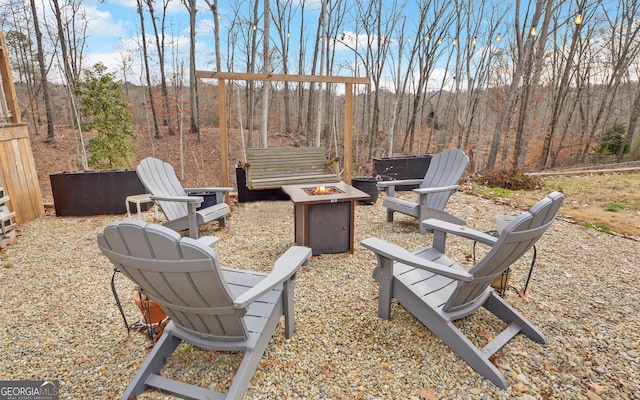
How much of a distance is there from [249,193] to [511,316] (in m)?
4.02

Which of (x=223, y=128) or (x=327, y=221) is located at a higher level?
(x=223, y=128)

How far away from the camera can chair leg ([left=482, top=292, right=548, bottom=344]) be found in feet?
6.32

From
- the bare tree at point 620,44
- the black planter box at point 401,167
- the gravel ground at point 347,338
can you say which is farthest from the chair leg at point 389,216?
the bare tree at point 620,44

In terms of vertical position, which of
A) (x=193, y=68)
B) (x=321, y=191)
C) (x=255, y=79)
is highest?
(x=193, y=68)

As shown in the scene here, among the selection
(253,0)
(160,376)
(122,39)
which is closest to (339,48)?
(253,0)

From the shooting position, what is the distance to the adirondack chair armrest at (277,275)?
53.8 inches

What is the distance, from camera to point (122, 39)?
1030cm

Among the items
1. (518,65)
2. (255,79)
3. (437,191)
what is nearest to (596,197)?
(437,191)

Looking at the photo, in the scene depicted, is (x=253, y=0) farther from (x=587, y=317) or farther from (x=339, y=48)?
(x=587, y=317)

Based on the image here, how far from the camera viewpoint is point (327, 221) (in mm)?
3178

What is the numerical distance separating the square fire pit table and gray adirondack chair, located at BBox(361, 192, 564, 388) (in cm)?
98

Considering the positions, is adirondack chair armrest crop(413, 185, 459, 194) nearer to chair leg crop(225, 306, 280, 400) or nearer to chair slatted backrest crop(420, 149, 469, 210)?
chair slatted backrest crop(420, 149, 469, 210)

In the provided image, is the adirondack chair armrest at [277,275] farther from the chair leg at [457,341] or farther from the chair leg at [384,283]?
the chair leg at [457,341]

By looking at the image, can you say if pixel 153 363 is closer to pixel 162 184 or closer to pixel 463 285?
pixel 463 285
